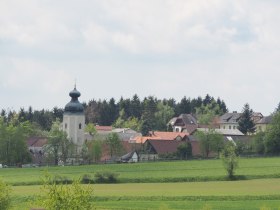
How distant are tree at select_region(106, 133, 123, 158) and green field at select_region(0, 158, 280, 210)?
29.9m

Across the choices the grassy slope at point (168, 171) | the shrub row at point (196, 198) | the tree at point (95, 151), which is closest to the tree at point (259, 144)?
the grassy slope at point (168, 171)

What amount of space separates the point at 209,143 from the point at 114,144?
1762 centimetres

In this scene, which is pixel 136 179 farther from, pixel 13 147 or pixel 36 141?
pixel 36 141

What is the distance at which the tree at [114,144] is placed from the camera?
14601 cm

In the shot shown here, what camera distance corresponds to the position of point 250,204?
2547 inches

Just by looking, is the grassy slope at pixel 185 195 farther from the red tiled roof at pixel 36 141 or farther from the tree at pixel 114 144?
the red tiled roof at pixel 36 141

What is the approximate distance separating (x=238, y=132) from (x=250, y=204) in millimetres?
127807

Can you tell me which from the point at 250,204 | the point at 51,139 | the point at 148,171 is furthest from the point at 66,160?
the point at 250,204

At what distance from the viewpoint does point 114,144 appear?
147000 millimetres

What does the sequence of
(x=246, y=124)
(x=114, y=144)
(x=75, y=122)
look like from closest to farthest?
(x=114, y=144)
(x=75, y=122)
(x=246, y=124)

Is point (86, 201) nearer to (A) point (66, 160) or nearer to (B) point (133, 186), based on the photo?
(B) point (133, 186)

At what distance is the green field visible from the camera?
6744cm

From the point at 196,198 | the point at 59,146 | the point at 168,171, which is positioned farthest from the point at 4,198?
the point at 59,146

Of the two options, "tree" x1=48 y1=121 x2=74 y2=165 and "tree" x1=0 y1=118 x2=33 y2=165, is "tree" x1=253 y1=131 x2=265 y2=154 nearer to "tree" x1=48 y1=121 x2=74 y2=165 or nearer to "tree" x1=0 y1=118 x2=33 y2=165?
"tree" x1=48 y1=121 x2=74 y2=165
